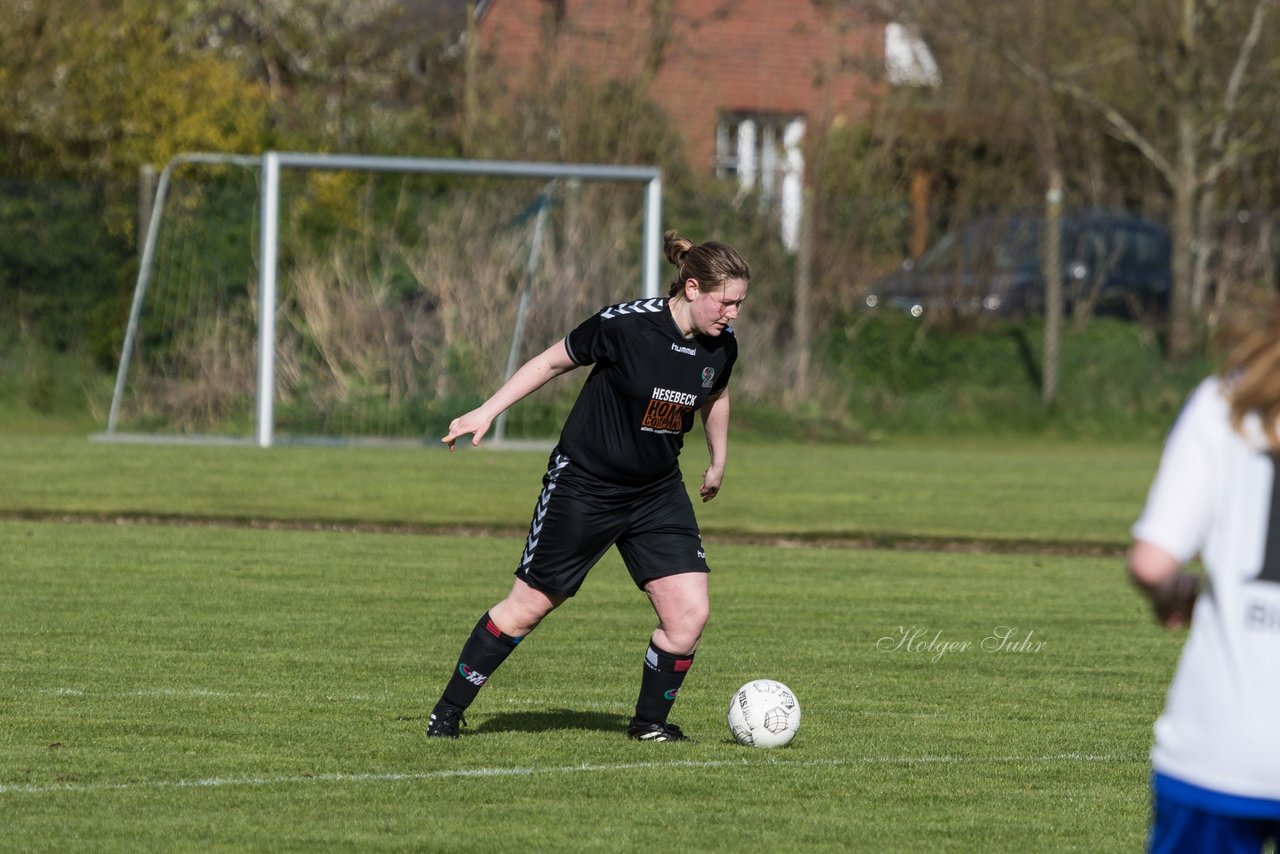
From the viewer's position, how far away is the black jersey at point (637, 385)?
697 cm

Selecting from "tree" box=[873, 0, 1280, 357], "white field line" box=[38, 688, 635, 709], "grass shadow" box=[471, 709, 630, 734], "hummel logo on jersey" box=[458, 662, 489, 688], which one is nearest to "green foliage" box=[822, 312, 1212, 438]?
"tree" box=[873, 0, 1280, 357]

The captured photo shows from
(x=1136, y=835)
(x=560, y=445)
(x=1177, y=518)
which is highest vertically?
(x=1177, y=518)

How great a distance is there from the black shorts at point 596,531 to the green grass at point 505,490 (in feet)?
26.9

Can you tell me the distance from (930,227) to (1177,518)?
23222mm

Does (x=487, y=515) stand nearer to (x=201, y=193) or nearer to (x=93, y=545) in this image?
(x=93, y=545)

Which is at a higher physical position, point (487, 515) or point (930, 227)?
point (930, 227)

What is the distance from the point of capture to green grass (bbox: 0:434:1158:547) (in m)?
15.7

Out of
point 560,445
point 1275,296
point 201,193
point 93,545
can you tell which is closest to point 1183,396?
point 201,193

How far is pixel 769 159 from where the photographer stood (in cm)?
2733

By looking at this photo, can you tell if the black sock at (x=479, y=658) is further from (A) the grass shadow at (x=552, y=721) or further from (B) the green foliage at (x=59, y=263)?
(B) the green foliage at (x=59, y=263)

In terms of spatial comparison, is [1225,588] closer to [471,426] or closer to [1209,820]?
[1209,820]

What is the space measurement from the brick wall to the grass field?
10959mm

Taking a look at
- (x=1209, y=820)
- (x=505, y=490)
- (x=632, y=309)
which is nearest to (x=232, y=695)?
(x=632, y=309)

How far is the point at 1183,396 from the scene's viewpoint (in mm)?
25375
